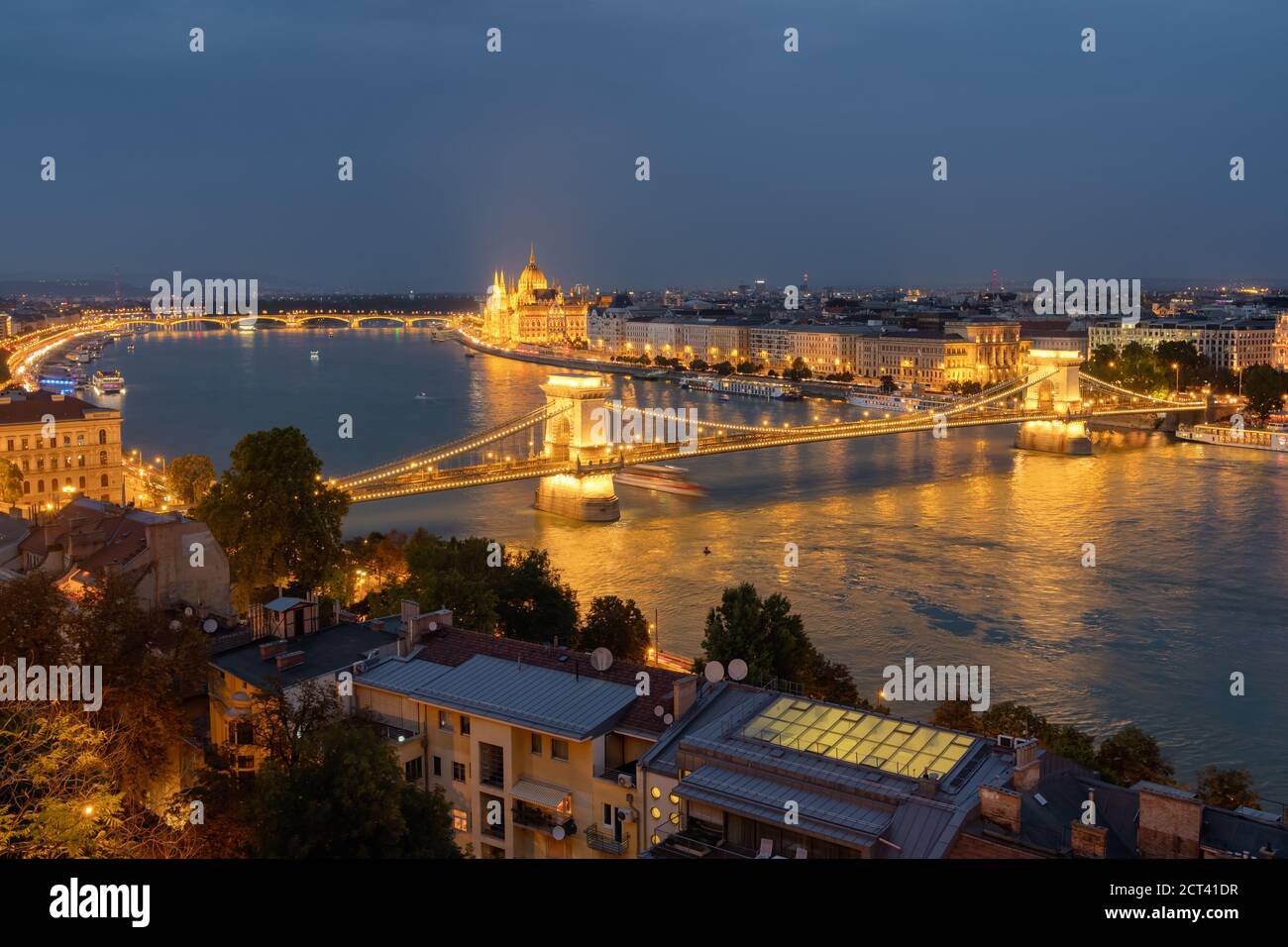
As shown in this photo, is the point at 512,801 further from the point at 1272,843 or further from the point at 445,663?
the point at 1272,843

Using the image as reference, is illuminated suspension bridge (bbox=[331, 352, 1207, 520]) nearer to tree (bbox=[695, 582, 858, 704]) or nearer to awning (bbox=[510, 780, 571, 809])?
tree (bbox=[695, 582, 858, 704])

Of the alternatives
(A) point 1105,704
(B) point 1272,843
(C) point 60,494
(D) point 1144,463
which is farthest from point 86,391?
(B) point 1272,843

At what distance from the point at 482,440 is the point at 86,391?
20236 millimetres

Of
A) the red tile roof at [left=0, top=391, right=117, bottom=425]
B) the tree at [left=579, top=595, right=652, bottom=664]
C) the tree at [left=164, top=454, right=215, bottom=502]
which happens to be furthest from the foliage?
the red tile roof at [left=0, top=391, right=117, bottom=425]

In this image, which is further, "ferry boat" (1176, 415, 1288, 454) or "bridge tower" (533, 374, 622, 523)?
"ferry boat" (1176, 415, 1288, 454)

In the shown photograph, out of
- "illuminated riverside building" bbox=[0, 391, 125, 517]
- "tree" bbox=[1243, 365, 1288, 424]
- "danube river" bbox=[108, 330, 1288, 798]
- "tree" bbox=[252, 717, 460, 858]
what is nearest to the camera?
"tree" bbox=[252, 717, 460, 858]

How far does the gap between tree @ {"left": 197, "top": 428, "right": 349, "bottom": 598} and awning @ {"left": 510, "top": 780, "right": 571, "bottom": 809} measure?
18.7ft

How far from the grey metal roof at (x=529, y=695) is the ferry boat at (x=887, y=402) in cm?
A: 2565

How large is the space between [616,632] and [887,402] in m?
24.4

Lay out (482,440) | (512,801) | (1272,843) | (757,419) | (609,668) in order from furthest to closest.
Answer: (757,419) → (482,440) → (609,668) → (512,801) → (1272,843)

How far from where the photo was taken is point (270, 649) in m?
5.98

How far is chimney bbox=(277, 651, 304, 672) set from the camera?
576cm

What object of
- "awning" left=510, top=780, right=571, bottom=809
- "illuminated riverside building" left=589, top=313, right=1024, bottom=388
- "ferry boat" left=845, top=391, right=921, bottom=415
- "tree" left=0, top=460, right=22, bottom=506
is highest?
"illuminated riverside building" left=589, top=313, right=1024, bottom=388

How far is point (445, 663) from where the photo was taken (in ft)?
18.8
